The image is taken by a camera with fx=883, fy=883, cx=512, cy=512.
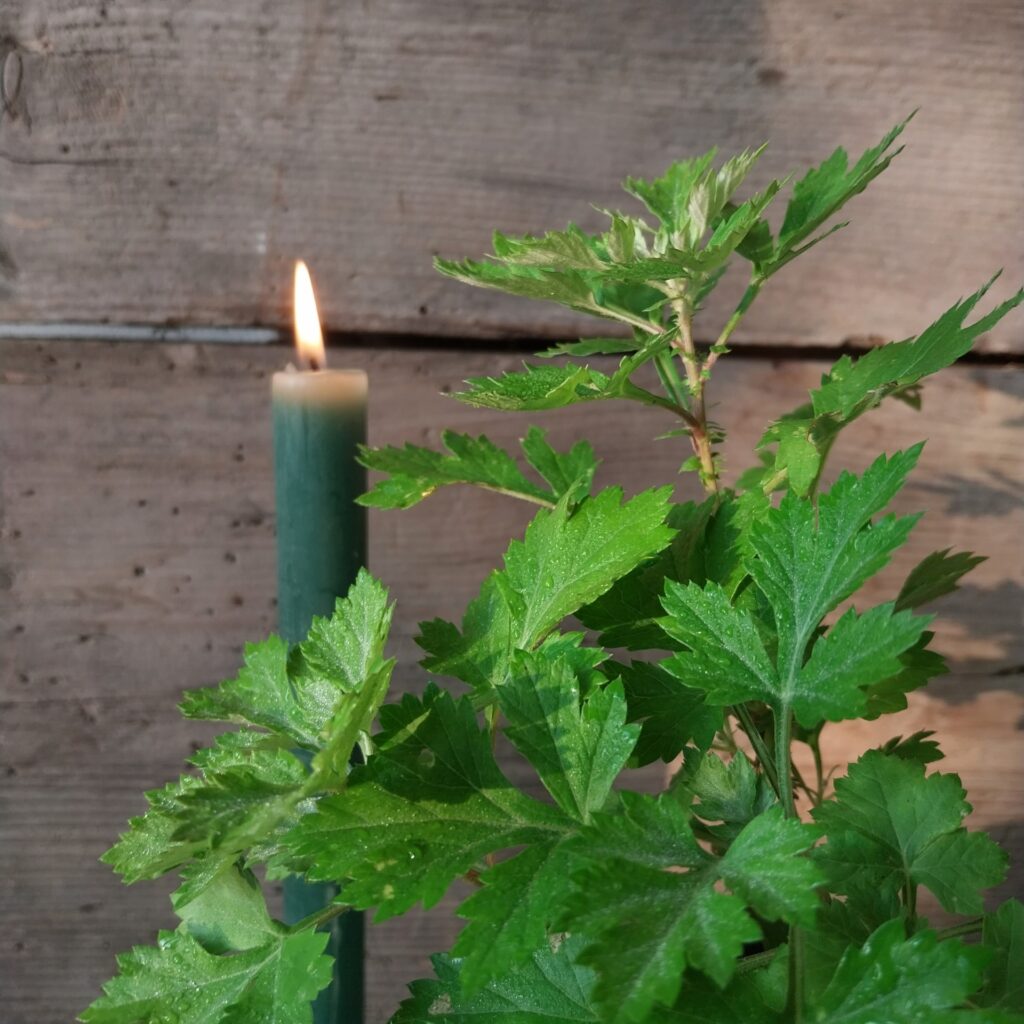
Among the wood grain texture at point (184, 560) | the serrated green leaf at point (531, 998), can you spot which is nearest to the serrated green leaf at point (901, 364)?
the serrated green leaf at point (531, 998)

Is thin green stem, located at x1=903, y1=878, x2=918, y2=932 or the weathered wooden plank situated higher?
the weathered wooden plank

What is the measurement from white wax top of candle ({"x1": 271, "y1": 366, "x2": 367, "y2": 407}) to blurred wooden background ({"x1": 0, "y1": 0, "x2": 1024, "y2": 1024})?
11.5 inches

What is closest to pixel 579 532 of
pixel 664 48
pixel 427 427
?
pixel 427 427

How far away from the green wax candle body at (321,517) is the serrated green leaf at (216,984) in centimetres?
9

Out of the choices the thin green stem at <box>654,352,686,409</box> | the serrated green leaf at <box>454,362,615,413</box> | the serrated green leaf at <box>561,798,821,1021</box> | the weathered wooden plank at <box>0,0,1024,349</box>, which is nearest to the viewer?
the serrated green leaf at <box>561,798,821,1021</box>

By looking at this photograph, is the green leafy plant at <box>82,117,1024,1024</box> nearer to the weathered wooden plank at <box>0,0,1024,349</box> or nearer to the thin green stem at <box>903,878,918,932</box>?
the thin green stem at <box>903,878,918,932</box>

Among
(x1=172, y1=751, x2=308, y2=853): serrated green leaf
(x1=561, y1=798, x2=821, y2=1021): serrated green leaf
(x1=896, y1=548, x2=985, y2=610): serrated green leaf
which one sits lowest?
(x1=561, y1=798, x2=821, y2=1021): serrated green leaf

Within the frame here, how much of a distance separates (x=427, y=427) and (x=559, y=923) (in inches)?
20.4

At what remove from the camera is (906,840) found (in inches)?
15.2

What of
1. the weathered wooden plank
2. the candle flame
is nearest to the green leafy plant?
the candle flame

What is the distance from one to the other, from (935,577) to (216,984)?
407mm

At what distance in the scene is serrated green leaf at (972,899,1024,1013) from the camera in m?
0.33

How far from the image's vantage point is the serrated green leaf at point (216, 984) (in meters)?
Result: 0.33

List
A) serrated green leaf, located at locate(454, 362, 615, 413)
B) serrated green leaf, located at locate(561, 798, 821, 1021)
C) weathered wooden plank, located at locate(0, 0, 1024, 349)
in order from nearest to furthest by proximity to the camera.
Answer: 1. serrated green leaf, located at locate(561, 798, 821, 1021)
2. serrated green leaf, located at locate(454, 362, 615, 413)
3. weathered wooden plank, located at locate(0, 0, 1024, 349)
